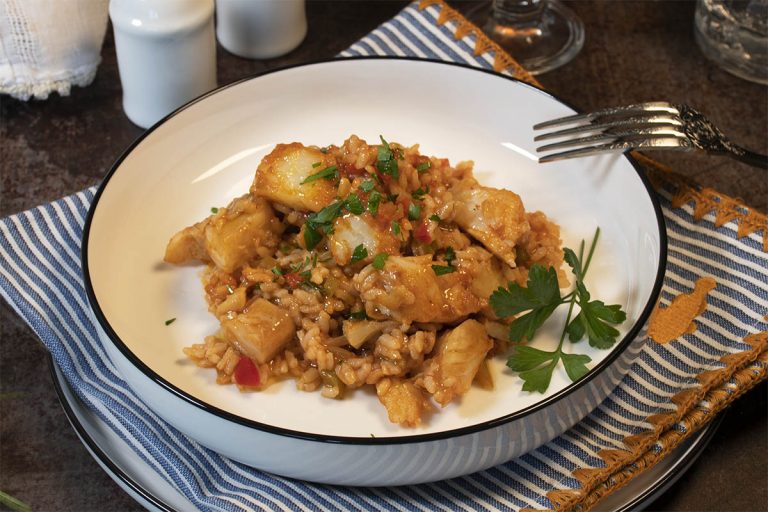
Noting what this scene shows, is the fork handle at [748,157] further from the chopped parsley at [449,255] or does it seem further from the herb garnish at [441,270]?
the herb garnish at [441,270]

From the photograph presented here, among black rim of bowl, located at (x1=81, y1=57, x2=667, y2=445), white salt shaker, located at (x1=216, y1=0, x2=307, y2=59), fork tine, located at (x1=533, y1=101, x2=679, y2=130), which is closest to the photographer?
black rim of bowl, located at (x1=81, y1=57, x2=667, y2=445)

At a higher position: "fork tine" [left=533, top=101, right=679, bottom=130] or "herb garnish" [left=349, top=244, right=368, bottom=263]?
"fork tine" [left=533, top=101, right=679, bottom=130]

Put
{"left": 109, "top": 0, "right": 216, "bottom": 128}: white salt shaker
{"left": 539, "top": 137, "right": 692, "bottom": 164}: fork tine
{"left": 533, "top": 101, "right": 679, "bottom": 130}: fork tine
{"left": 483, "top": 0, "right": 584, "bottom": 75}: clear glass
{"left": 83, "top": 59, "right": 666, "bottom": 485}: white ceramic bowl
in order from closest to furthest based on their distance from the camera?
{"left": 83, "top": 59, "right": 666, "bottom": 485}: white ceramic bowl → {"left": 539, "top": 137, "right": 692, "bottom": 164}: fork tine → {"left": 533, "top": 101, "right": 679, "bottom": 130}: fork tine → {"left": 109, "top": 0, "right": 216, "bottom": 128}: white salt shaker → {"left": 483, "top": 0, "right": 584, "bottom": 75}: clear glass

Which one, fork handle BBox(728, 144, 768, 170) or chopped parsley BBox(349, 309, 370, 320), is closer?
chopped parsley BBox(349, 309, 370, 320)

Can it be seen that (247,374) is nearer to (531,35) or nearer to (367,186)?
(367,186)

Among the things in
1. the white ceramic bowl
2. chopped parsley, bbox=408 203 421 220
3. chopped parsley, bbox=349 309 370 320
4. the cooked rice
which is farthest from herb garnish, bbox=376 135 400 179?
the white ceramic bowl

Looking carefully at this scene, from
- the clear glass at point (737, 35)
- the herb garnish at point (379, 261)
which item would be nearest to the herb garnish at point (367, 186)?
the herb garnish at point (379, 261)

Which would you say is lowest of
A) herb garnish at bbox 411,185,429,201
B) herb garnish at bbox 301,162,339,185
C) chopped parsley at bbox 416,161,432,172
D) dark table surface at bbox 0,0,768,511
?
dark table surface at bbox 0,0,768,511

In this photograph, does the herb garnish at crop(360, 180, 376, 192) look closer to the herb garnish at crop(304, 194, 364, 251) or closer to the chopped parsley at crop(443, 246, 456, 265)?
the herb garnish at crop(304, 194, 364, 251)

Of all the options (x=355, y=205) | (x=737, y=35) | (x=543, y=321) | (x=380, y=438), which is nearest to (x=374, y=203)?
(x=355, y=205)
